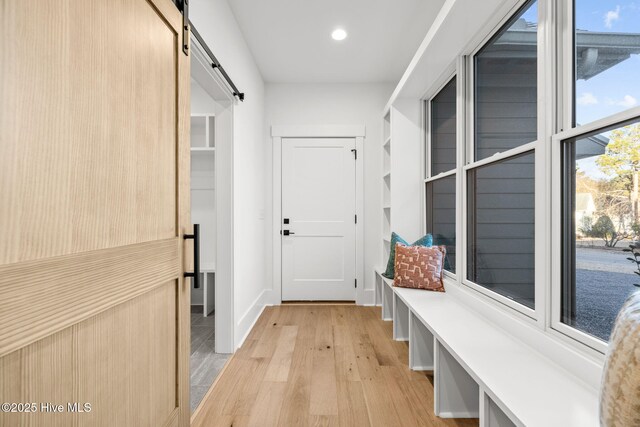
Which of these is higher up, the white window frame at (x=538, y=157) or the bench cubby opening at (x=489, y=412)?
the white window frame at (x=538, y=157)

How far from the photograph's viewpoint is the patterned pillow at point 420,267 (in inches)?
105

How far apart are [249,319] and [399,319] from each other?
1408mm

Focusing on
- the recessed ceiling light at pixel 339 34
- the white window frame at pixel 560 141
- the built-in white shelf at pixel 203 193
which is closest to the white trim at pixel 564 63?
the white window frame at pixel 560 141

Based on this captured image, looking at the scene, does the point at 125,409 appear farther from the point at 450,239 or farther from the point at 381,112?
the point at 381,112

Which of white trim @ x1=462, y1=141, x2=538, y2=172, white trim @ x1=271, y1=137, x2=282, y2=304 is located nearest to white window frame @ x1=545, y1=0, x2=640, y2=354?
white trim @ x1=462, y1=141, x2=538, y2=172

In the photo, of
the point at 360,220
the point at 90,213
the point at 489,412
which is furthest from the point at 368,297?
the point at 90,213

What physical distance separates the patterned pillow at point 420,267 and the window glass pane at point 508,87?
2.81 ft

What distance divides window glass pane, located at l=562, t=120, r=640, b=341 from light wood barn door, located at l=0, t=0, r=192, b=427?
1613mm

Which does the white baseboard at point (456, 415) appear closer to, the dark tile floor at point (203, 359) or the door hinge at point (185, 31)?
the dark tile floor at point (203, 359)

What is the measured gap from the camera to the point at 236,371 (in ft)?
7.75

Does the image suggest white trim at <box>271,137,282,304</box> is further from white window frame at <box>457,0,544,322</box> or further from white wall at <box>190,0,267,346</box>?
white window frame at <box>457,0,544,322</box>

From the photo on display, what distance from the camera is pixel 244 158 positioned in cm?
310

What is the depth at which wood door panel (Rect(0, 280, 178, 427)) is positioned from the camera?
25.8 inches

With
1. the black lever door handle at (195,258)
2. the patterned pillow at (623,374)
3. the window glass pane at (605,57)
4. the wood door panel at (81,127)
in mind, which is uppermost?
the window glass pane at (605,57)
